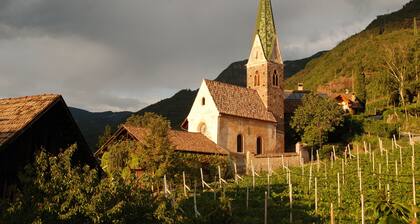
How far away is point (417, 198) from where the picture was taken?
2369 cm

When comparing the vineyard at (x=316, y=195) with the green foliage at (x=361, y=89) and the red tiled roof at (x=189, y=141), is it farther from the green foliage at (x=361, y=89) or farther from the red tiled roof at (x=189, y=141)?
the green foliage at (x=361, y=89)

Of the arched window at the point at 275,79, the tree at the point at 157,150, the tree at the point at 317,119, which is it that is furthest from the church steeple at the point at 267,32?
the tree at the point at 157,150

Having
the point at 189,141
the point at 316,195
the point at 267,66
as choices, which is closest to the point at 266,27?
the point at 267,66

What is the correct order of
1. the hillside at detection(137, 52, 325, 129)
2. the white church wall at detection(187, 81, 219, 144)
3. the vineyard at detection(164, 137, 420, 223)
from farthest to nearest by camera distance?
the hillside at detection(137, 52, 325, 129), the white church wall at detection(187, 81, 219, 144), the vineyard at detection(164, 137, 420, 223)

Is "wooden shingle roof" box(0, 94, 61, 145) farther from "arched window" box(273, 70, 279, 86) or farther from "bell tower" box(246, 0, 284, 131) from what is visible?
"arched window" box(273, 70, 279, 86)

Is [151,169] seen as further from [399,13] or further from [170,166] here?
[399,13]

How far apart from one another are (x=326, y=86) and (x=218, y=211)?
10402 centimetres

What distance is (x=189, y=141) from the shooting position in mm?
44312

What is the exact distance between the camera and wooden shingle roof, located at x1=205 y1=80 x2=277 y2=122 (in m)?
51.1

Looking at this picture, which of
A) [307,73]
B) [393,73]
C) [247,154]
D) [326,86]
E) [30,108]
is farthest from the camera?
[307,73]

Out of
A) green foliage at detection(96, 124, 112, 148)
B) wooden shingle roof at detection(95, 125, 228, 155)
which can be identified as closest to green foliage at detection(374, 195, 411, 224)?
wooden shingle roof at detection(95, 125, 228, 155)

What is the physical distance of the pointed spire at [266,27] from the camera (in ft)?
194

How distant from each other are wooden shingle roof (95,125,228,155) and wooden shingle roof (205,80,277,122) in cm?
435

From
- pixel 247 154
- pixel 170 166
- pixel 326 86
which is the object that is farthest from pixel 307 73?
pixel 170 166
